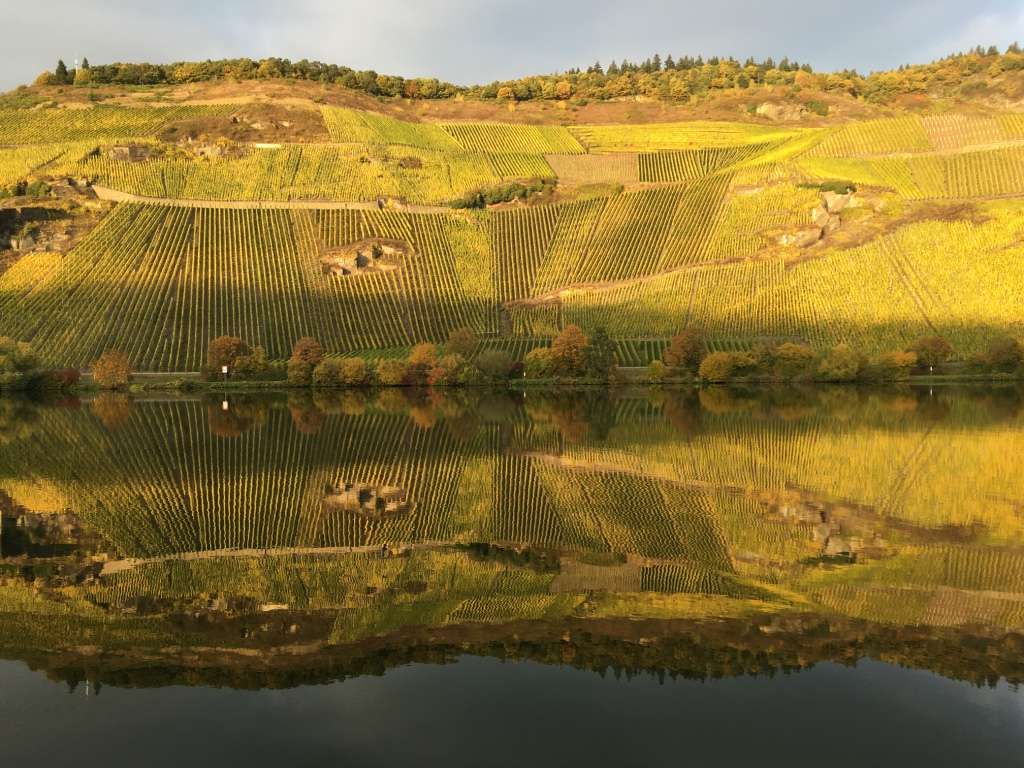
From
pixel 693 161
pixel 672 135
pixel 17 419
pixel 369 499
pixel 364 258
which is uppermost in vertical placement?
pixel 672 135

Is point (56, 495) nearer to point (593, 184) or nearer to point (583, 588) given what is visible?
point (583, 588)

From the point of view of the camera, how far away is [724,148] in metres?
160

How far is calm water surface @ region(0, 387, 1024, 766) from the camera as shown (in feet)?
42.9

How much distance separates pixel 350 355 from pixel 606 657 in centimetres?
8823

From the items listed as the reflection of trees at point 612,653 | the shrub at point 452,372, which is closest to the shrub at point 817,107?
the shrub at point 452,372

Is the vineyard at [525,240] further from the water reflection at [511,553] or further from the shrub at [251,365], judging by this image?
the water reflection at [511,553]

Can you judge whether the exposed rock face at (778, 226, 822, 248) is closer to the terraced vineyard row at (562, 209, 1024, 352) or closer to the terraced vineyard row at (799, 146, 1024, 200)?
the terraced vineyard row at (562, 209, 1024, 352)

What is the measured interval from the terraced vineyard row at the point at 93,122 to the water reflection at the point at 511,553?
125m

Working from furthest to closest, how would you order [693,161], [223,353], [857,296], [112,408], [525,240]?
[693,161], [525,240], [857,296], [223,353], [112,408]

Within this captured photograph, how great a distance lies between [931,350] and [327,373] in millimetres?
66066

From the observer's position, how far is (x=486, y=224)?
461ft

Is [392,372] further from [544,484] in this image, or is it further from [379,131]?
[379,131]

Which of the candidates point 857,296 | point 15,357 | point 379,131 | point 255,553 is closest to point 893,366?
point 857,296

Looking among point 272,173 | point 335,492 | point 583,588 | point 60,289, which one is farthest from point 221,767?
point 272,173
